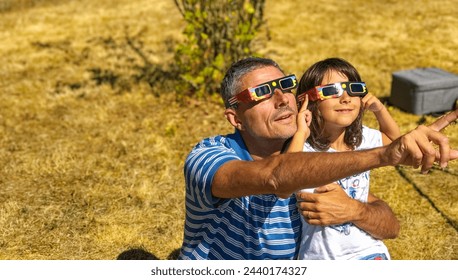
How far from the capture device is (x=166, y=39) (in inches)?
462

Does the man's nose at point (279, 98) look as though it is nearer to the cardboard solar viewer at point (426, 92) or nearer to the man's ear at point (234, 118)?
the man's ear at point (234, 118)

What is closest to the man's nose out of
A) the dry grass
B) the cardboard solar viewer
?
the dry grass

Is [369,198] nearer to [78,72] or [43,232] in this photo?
[43,232]

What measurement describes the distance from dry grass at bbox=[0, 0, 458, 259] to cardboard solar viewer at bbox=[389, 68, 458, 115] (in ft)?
0.57

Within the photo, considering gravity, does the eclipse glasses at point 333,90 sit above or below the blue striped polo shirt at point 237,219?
above

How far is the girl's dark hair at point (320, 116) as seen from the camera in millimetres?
2812

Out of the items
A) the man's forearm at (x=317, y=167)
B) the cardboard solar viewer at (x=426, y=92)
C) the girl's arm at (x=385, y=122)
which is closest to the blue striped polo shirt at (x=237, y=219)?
the man's forearm at (x=317, y=167)

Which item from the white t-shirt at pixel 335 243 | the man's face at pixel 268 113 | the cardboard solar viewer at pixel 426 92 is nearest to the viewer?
the man's face at pixel 268 113

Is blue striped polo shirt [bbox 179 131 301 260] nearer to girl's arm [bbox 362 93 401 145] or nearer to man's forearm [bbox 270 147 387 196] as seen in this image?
man's forearm [bbox 270 147 387 196]

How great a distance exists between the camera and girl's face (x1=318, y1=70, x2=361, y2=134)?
276 centimetres

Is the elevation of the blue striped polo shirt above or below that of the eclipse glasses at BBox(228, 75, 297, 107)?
below

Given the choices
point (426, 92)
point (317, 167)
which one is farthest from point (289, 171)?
point (426, 92)

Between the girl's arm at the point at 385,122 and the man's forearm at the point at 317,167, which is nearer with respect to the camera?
the man's forearm at the point at 317,167

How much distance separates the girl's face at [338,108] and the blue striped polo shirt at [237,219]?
20.2 inches
